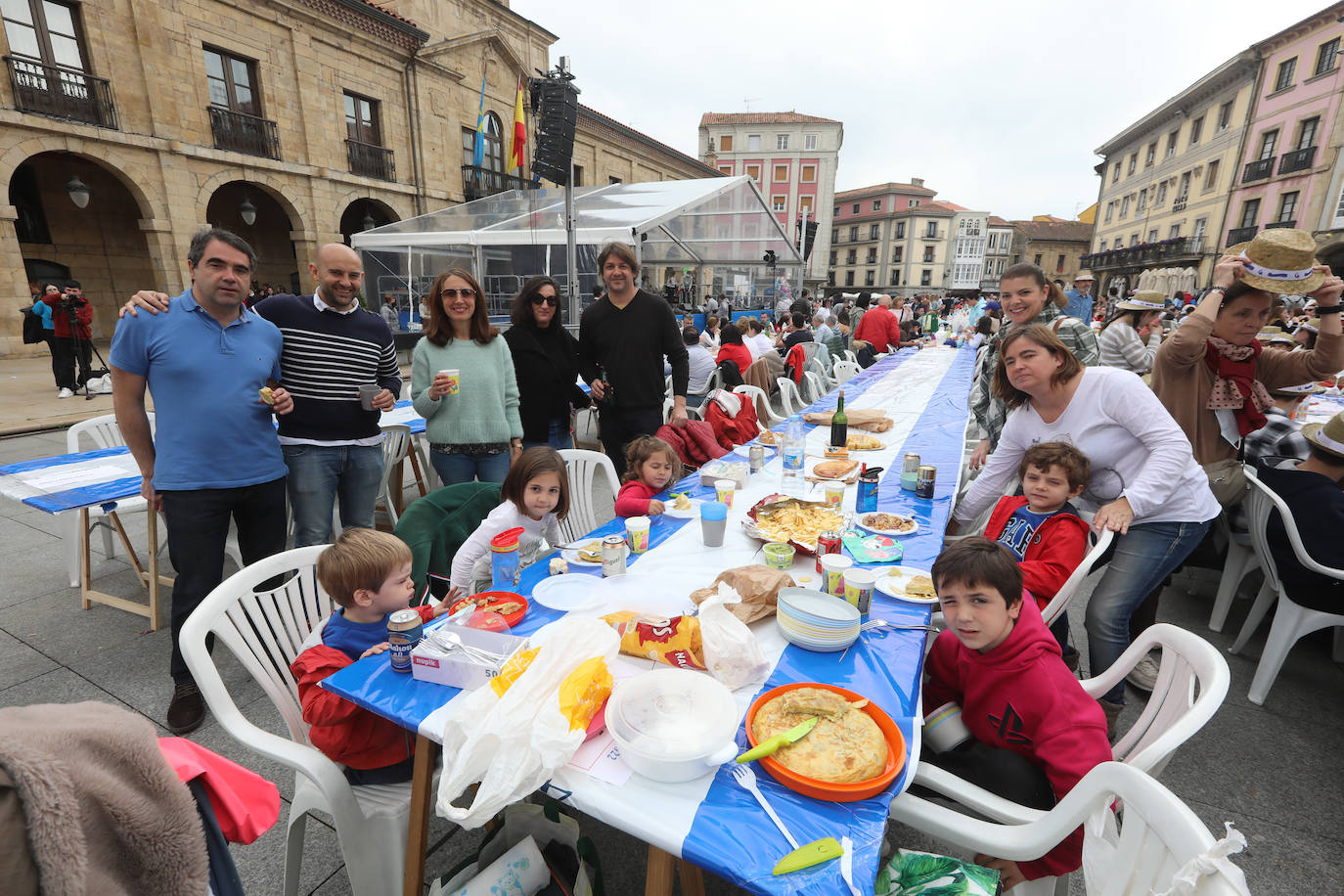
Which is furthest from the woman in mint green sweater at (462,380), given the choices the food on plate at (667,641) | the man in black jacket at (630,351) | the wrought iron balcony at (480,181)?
the wrought iron balcony at (480,181)

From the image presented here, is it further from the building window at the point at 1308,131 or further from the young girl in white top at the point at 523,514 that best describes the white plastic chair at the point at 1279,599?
the building window at the point at 1308,131

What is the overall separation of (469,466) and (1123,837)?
321 centimetres

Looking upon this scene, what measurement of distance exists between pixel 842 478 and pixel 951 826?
2.04 metres

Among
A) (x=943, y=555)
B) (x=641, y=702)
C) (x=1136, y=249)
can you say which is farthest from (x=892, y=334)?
(x=1136, y=249)

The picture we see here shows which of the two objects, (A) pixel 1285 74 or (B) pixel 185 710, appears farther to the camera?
(A) pixel 1285 74

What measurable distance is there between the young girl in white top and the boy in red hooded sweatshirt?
1.53 m

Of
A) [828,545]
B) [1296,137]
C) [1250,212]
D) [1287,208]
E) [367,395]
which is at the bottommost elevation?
[828,545]

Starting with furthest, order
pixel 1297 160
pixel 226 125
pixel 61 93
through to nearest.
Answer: pixel 1297 160 → pixel 226 125 → pixel 61 93

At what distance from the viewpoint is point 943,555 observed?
1674 millimetres

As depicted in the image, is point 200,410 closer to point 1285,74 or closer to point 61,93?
point 61,93

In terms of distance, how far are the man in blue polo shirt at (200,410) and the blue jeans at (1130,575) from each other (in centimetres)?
371

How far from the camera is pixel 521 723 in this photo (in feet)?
4.00

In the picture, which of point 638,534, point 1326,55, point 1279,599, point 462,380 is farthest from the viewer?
point 1326,55

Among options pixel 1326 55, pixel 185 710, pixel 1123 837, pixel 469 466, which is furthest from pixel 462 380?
pixel 1326 55
